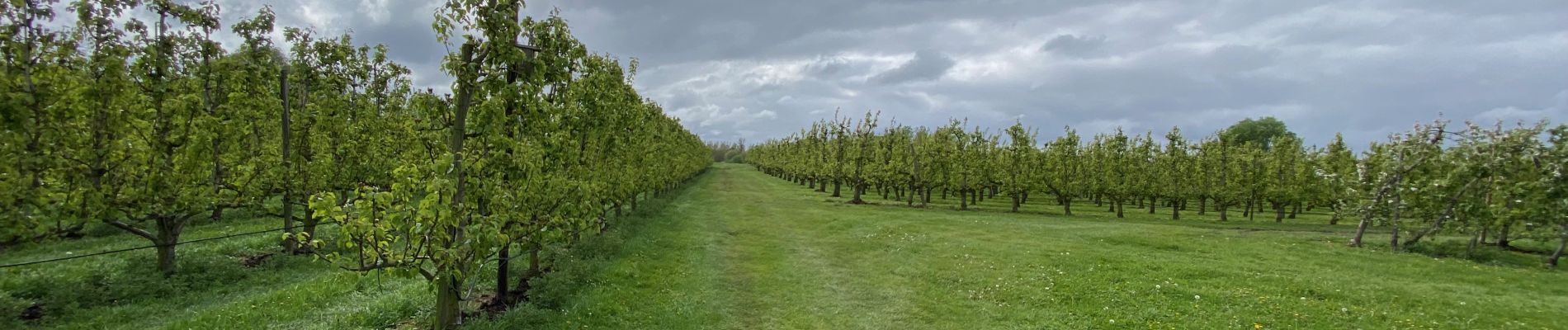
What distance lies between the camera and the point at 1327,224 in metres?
36.3

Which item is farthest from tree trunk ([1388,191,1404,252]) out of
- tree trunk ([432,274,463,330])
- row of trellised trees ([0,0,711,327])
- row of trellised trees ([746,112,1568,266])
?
tree trunk ([432,274,463,330])

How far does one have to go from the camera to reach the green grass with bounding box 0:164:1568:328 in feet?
40.4

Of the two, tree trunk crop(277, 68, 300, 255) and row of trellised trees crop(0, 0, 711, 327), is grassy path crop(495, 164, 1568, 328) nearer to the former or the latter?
row of trellised trees crop(0, 0, 711, 327)

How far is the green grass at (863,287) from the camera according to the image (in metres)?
12.3

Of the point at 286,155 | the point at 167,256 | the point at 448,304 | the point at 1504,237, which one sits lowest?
the point at 167,256

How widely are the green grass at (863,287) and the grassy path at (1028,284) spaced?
0.24ft

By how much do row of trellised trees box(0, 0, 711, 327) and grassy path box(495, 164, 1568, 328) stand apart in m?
2.92

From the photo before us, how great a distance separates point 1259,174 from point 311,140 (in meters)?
48.7

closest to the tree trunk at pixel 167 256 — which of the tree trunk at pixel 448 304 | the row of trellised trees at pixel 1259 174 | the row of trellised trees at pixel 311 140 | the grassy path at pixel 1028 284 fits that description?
the row of trellised trees at pixel 311 140

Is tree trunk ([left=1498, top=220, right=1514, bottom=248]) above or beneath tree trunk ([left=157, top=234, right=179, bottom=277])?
above

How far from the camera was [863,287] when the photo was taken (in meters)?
16.2

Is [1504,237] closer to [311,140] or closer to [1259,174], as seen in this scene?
[1259,174]

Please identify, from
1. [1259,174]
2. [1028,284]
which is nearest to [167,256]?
[1028,284]

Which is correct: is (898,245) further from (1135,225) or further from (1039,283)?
(1135,225)
